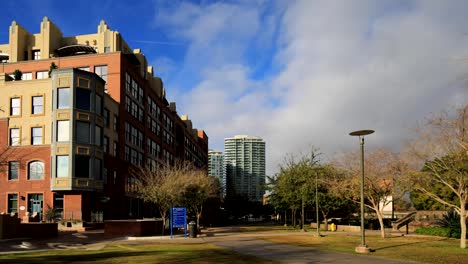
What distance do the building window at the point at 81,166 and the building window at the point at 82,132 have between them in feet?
5.63

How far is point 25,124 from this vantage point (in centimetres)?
4941

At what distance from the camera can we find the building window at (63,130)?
4650cm

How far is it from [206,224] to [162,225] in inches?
1084

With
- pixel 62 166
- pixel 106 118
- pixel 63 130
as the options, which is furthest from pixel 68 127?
pixel 106 118

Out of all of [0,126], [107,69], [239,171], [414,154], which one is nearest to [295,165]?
[107,69]

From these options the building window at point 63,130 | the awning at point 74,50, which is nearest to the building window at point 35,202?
the building window at point 63,130

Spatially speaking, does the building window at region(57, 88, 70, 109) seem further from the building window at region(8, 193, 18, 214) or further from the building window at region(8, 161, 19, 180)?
the building window at region(8, 193, 18, 214)

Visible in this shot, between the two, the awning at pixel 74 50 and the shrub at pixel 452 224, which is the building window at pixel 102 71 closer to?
the awning at pixel 74 50

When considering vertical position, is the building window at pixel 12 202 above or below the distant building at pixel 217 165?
below

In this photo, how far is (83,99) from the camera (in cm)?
4728

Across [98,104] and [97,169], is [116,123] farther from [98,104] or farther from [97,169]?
[97,169]

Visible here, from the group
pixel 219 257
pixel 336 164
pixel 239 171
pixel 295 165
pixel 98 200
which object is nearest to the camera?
pixel 219 257

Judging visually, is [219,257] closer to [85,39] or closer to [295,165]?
[295,165]

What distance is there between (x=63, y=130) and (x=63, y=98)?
3.19 metres
